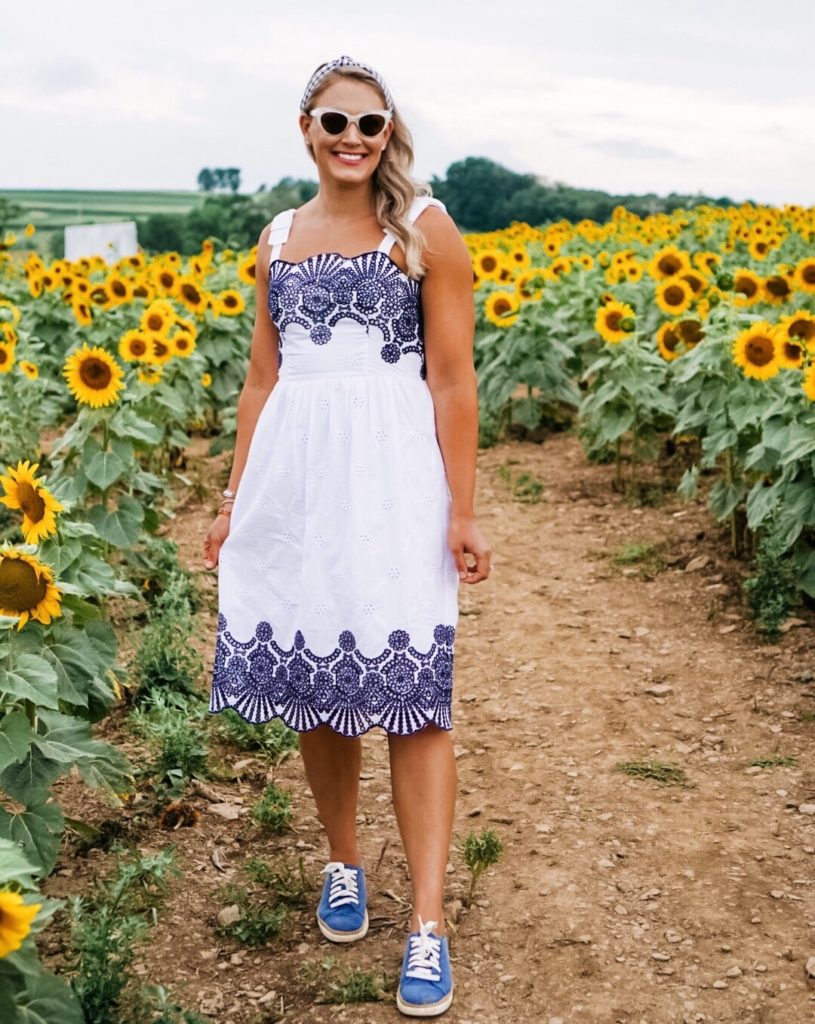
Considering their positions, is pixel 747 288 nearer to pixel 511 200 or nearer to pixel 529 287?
pixel 529 287

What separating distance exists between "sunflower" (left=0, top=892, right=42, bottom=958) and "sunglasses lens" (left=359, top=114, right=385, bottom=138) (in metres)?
1.61

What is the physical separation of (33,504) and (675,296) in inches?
161

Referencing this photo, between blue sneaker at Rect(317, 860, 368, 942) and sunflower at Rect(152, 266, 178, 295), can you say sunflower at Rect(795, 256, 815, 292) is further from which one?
blue sneaker at Rect(317, 860, 368, 942)

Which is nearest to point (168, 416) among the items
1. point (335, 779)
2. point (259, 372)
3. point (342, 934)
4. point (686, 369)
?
point (686, 369)

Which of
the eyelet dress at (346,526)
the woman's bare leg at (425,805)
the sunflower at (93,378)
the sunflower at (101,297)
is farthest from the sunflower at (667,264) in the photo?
the woman's bare leg at (425,805)

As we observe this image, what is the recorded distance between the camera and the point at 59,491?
4.45 m

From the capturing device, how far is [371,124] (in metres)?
2.58

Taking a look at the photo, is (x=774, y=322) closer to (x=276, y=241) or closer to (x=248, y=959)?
(x=276, y=241)

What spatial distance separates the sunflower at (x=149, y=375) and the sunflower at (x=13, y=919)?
394 centimetres

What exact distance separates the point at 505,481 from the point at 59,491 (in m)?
3.09

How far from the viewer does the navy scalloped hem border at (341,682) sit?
255 cm

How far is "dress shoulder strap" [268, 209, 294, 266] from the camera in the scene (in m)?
2.74

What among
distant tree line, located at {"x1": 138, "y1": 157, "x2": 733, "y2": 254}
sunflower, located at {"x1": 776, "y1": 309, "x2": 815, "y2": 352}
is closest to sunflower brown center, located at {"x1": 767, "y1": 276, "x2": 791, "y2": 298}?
sunflower, located at {"x1": 776, "y1": 309, "x2": 815, "y2": 352}

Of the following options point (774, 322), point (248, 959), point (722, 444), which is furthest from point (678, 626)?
point (248, 959)
